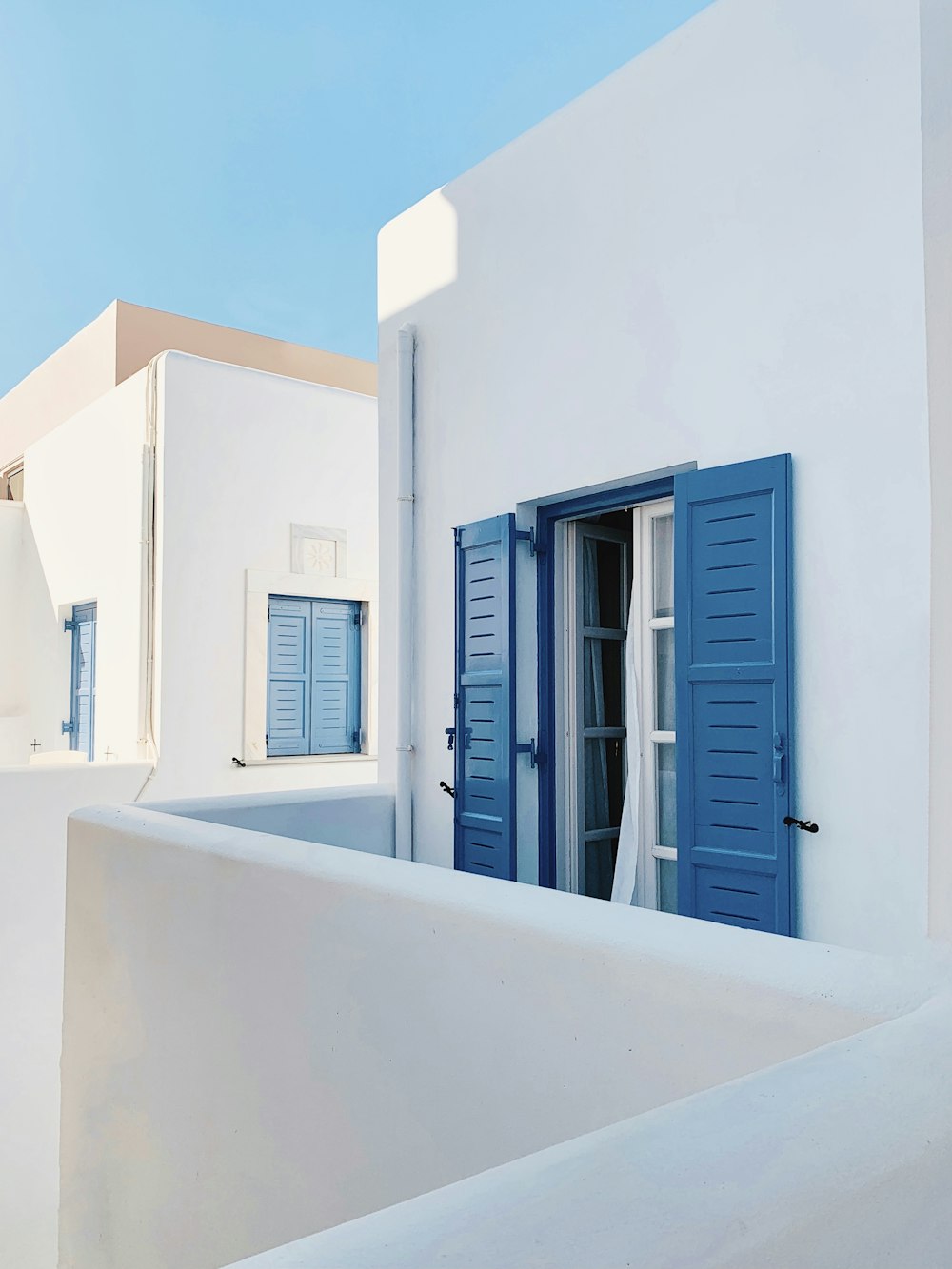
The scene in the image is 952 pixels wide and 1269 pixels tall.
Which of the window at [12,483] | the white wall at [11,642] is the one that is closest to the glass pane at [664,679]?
the white wall at [11,642]

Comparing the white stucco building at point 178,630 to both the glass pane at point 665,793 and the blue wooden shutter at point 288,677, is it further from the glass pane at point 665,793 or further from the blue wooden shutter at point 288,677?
the glass pane at point 665,793

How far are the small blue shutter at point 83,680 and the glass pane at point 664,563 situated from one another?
5508 millimetres

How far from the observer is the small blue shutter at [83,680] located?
8250mm

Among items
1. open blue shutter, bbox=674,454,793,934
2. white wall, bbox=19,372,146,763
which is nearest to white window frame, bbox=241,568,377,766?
white wall, bbox=19,372,146,763

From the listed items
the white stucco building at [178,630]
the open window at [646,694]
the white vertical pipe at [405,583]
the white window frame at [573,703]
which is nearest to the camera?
the open window at [646,694]

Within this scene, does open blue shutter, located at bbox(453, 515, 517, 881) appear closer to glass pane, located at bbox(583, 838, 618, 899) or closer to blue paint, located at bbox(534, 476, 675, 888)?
blue paint, located at bbox(534, 476, 675, 888)

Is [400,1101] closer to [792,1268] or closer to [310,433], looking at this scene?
[792,1268]

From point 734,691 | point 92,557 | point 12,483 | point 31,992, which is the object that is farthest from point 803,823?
point 12,483

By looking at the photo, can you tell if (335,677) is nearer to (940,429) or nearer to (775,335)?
(775,335)

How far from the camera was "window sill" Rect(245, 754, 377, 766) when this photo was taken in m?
7.43

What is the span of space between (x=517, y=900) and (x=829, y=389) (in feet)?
6.37

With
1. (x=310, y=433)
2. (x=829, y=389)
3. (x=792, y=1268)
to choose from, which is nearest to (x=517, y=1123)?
(x=792, y=1268)

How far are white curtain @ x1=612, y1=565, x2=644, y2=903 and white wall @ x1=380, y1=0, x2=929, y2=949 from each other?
458 millimetres

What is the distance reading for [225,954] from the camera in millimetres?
2574
